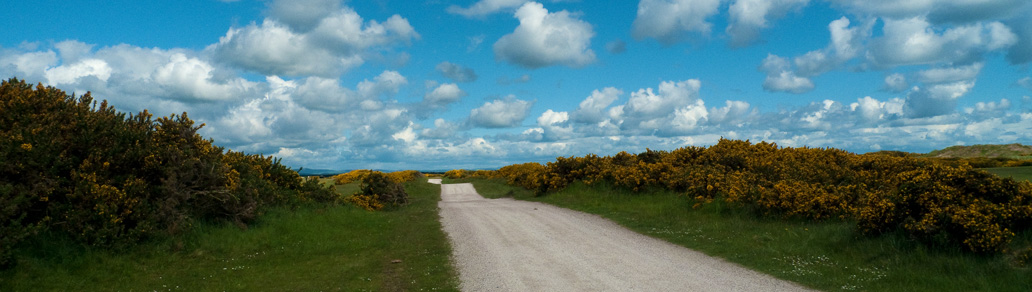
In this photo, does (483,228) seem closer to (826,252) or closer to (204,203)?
(204,203)

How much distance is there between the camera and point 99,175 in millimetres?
11500

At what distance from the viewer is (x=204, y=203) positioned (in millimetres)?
14180

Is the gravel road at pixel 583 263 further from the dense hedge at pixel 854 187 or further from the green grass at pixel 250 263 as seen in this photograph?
the dense hedge at pixel 854 187

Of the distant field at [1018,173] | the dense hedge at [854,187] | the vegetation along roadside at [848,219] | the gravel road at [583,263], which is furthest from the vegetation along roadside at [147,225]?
the distant field at [1018,173]

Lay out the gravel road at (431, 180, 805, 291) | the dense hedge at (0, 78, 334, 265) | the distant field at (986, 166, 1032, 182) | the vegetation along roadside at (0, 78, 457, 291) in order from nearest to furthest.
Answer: the gravel road at (431, 180, 805, 291) → the vegetation along roadside at (0, 78, 457, 291) → the dense hedge at (0, 78, 334, 265) → the distant field at (986, 166, 1032, 182)

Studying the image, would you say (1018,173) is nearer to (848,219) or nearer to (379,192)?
(848,219)

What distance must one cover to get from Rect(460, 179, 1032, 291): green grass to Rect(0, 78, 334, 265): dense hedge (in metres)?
12.6

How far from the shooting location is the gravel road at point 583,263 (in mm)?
8930

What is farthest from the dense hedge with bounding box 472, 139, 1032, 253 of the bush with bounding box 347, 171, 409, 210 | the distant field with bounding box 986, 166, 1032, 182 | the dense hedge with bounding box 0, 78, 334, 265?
the dense hedge with bounding box 0, 78, 334, 265

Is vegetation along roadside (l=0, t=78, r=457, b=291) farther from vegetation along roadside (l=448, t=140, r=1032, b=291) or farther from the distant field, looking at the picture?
the distant field

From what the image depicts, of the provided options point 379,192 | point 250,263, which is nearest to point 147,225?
point 250,263

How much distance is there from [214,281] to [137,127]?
6.52m

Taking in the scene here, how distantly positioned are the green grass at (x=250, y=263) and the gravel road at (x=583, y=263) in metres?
0.81

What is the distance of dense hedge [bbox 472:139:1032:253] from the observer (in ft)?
31.9
